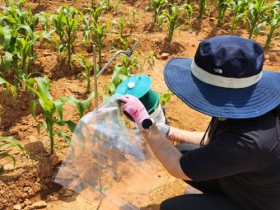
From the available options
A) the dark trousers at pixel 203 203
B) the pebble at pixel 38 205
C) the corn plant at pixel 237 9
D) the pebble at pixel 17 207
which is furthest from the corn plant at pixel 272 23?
the pebble at pixel 17 207

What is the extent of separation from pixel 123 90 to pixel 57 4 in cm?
344

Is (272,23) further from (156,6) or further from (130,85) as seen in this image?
(130,85)

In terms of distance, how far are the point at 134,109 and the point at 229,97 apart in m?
0.45

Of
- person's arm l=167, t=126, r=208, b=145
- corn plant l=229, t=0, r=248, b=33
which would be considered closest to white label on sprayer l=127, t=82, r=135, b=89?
person's arm l=167, t=126, r=208, b=145

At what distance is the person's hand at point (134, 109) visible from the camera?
1.67 m

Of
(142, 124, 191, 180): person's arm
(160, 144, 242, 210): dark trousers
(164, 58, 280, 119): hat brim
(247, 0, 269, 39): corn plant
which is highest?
(164, 58, 280, 119): hat brim

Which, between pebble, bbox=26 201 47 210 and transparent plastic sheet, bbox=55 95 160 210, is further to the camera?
pebble, bbox=26 201 47 210

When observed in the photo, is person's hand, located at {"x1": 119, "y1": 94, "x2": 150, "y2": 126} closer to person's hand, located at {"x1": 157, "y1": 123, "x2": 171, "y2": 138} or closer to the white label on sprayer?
the white label on sprayer

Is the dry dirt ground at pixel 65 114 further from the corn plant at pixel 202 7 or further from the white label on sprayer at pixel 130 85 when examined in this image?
the white label on sprayer at pixel 130 85

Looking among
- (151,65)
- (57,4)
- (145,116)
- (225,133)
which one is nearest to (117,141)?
(145,116)

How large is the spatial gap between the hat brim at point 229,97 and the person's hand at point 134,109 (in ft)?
0.68

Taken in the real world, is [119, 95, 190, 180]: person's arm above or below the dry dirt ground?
above

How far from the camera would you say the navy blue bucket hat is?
4.67 feet

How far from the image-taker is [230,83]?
57.2 inches
